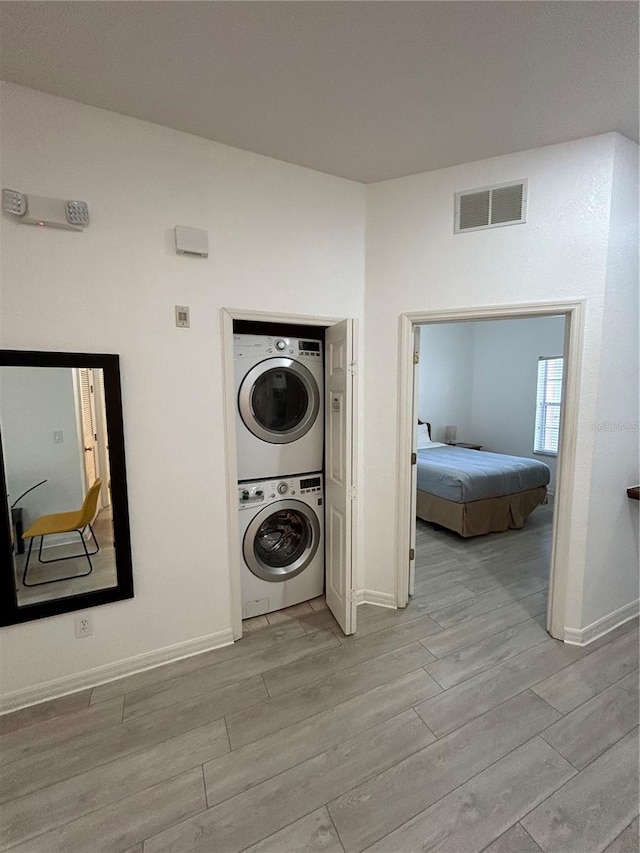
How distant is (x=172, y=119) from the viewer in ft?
6.13

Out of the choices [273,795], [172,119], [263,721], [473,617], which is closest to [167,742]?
[263,721]

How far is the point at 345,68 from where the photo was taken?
1555 mm

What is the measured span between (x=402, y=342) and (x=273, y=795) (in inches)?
91.9

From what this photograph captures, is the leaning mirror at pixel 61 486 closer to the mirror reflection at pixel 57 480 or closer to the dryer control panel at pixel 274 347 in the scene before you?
the mirror reflection at pixel 57 480

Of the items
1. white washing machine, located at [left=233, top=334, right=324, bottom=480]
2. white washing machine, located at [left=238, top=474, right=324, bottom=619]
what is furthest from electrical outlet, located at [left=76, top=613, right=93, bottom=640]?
white washing machine, located at [left=233, top=334, right=324, bottom=480]

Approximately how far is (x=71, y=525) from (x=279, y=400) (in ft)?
4.49

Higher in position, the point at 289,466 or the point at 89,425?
the point at 89,425

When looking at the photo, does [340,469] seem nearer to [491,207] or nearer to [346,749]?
[346,749]

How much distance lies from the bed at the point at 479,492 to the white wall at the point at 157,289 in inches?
90.4

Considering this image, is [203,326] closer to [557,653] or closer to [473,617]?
[473,617]

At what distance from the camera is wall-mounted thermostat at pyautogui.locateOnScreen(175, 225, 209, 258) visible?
1.96 metres

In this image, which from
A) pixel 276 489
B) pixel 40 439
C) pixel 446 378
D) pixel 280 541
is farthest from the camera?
pixel 446 378

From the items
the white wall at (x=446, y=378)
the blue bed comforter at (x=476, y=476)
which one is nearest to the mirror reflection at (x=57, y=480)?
the blue bed comforter at (x=476, y=476)

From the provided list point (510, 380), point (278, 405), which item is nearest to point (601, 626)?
point (278, 405)
